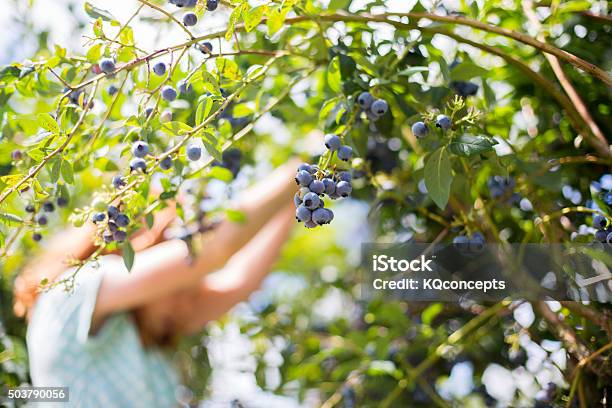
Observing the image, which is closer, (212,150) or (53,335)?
(212,150)

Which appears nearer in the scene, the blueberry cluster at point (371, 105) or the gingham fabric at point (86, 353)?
the blueberry cluster at point (371, 105)

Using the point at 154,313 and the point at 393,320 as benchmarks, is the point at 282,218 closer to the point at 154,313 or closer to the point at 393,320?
the point at 154,313

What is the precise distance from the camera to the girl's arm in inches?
59.3

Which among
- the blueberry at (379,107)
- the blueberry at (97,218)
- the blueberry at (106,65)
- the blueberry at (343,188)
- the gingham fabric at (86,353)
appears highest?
the blueberry at (106,65)

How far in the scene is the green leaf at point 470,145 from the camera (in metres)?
0.73

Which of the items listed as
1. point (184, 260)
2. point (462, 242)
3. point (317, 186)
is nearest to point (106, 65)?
point (317, 186)

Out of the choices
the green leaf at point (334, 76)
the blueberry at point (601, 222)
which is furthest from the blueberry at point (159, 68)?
the blueberry at point (601, 222)

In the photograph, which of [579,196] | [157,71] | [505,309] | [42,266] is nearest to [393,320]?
[505,309]

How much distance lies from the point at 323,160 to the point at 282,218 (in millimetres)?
1043

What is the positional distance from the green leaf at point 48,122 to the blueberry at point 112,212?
12cm

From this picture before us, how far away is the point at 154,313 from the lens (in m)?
1.85

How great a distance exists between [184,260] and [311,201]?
2.87ft

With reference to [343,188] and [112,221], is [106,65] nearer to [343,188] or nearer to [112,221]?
[112,221]

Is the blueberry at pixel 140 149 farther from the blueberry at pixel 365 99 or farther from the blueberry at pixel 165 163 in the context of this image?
the blueberry at pixel 365 99
